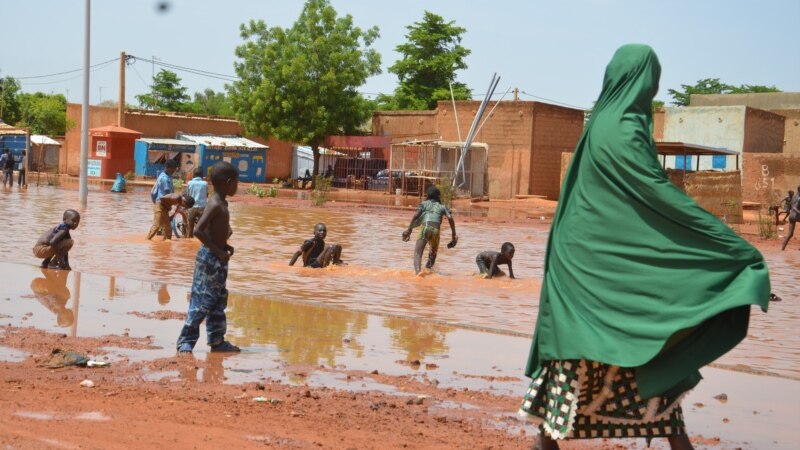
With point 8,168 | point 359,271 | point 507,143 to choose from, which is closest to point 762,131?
point 507,143

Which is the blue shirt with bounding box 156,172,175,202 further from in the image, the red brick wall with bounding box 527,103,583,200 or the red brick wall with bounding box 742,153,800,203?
the red brick wall with bounding box 527,103,583,200

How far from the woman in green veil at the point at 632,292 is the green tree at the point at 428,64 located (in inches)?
2299

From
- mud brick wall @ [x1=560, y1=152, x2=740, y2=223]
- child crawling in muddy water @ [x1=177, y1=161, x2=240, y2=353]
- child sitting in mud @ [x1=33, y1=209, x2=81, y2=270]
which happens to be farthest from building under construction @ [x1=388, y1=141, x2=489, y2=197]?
child crawling in muddy water @ [x1=177, y1=161, x2=240, y2=353]

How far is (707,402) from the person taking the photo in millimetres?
7047

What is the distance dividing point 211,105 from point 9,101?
40.7 metres

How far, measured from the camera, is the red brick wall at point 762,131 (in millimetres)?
41219

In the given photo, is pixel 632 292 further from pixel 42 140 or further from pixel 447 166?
pixel 42 140

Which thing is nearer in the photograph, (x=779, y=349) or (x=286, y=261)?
(x=779, y=349)

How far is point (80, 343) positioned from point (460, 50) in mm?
57836

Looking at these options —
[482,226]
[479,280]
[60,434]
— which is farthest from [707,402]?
[482,226]

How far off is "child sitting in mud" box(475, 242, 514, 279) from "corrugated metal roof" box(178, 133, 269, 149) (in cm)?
4064

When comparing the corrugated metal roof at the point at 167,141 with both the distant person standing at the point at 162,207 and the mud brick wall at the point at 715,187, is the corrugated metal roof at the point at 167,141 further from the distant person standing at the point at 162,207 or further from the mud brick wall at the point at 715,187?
the distant person standing at the point at 162,207

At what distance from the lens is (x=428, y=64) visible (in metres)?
63.0

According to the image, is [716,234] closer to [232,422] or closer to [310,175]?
[232,422]
